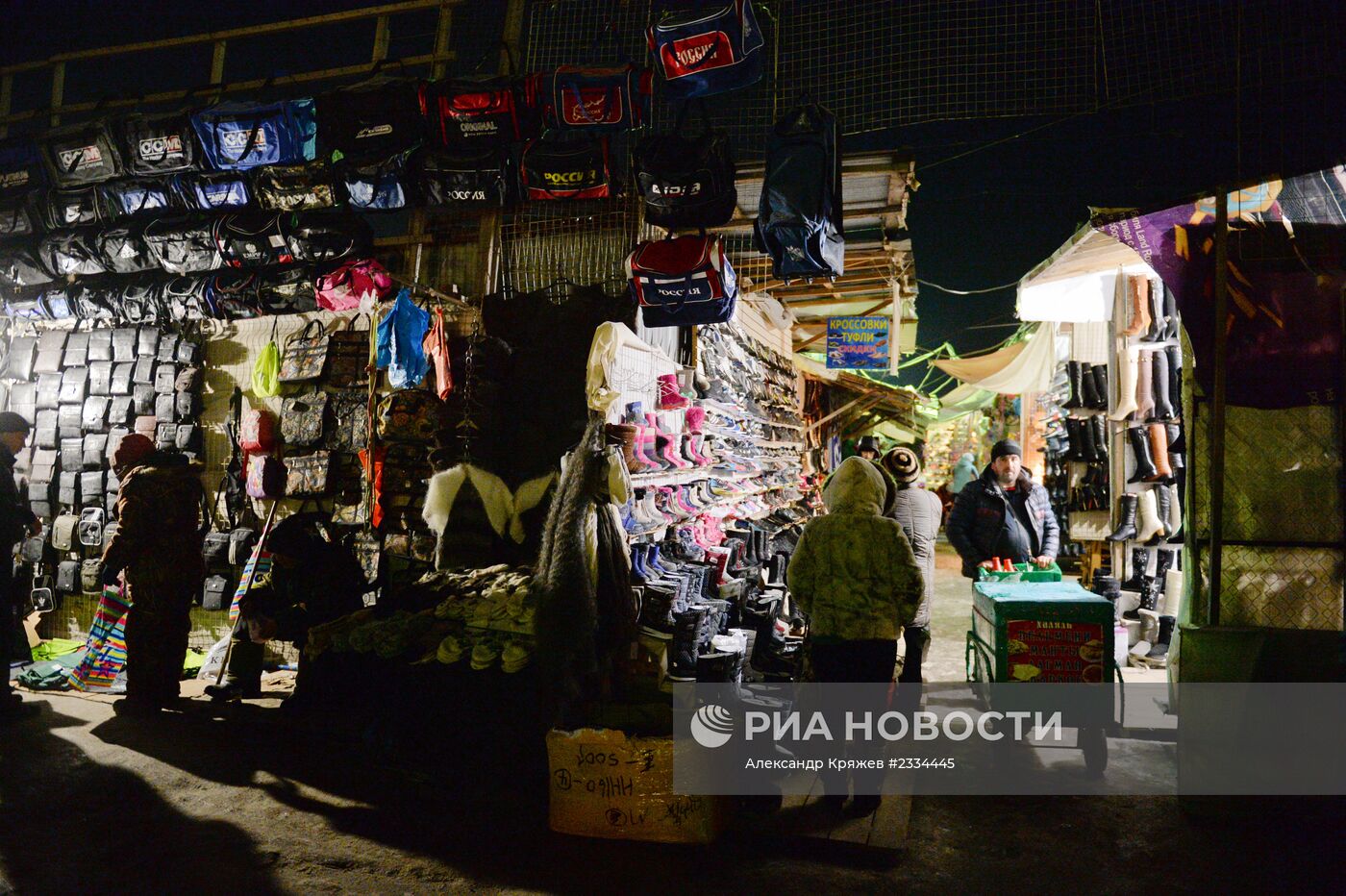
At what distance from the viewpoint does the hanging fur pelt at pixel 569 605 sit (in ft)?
13.0

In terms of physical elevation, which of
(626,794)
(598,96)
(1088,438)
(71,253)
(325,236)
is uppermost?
(598,96)

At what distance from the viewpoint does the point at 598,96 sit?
17.6ft

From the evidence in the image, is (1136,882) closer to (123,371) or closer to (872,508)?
(872,508)

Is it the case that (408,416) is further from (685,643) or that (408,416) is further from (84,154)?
(84,154)

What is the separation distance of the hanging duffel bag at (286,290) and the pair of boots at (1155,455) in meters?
8.15

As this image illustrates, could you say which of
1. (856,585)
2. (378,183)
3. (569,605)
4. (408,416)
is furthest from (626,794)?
(378,183)

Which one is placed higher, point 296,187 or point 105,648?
point 296,187

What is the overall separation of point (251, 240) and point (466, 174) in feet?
7.76

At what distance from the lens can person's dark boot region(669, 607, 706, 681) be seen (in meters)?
4.93

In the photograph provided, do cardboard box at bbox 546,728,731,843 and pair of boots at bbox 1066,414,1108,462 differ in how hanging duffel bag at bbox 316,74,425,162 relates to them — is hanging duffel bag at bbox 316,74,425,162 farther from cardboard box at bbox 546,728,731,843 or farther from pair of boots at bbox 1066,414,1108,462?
pair of boots at bbox 1066,414,1108,462

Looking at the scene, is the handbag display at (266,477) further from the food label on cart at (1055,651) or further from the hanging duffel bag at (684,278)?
the food label on cart at (1055,651)

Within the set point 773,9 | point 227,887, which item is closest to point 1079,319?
point 773,9

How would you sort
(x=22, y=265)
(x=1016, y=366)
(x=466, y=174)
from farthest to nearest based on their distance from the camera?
(x=1016, y=366) → (x=22, y=265) → (x=466, y=174)

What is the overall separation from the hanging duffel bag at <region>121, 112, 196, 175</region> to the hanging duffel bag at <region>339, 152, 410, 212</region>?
1.61 m
